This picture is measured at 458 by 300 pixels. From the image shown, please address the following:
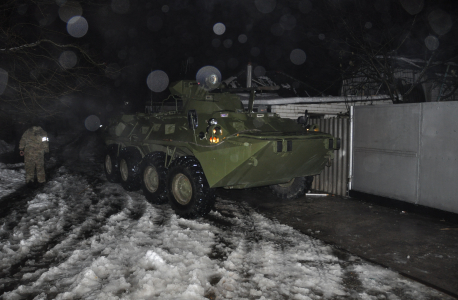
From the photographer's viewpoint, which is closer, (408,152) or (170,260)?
(170,260)

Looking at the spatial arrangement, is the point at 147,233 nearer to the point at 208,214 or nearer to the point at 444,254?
the point at 208,214

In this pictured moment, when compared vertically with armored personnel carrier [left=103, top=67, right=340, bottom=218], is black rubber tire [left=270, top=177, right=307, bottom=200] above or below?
below

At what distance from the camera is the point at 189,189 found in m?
6.15

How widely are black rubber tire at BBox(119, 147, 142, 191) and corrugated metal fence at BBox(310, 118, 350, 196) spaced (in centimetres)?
448

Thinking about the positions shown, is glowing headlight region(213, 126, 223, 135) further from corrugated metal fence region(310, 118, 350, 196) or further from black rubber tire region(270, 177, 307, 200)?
corrugated metal fence region(310, 118, 350, 196)

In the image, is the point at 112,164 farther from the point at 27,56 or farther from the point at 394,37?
the point at 394,37

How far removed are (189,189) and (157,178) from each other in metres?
1.30

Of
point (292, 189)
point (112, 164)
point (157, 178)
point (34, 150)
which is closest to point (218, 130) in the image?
point (157, 178)

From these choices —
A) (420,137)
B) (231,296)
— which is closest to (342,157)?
(420,137)

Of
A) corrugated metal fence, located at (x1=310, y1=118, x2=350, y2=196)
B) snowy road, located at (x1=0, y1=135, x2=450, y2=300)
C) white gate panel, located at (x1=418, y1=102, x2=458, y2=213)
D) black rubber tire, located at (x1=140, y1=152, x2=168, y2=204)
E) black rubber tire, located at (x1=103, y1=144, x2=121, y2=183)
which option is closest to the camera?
snowy road, located at (x1=0, y1=135, x2=450, y2=300)

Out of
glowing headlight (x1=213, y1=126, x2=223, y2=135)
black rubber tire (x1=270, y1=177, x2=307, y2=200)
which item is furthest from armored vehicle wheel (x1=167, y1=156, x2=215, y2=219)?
black rubber tire (x1=270, y1=177, x2=307, y2=200)

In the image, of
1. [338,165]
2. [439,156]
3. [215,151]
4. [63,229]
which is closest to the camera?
[63,229]

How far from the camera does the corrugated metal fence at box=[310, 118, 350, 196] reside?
7.92 m

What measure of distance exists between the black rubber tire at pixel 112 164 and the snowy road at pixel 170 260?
2414mm
